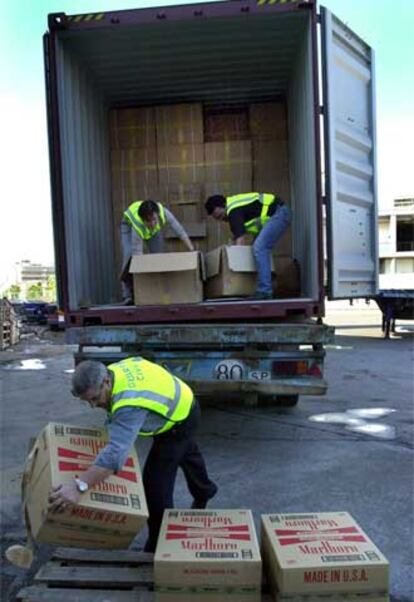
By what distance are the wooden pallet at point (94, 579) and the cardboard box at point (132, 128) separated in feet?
15.6

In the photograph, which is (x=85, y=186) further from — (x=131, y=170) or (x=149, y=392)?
(x=149, y=392)

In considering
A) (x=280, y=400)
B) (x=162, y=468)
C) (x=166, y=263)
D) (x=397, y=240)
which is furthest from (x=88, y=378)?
(x=397, y=240)

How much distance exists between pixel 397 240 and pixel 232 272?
36.5m

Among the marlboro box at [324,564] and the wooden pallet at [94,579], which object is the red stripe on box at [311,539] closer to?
the marlboro box at [324,564]

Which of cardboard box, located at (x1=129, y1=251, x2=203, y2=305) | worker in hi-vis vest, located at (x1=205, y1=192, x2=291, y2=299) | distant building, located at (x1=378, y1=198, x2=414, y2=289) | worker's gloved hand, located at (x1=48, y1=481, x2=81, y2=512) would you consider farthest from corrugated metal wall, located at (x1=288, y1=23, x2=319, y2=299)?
distant building, located at (x1=378, y1=198, x2=414, y2=289)

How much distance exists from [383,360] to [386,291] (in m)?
4.40

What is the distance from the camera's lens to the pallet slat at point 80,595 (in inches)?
97.5

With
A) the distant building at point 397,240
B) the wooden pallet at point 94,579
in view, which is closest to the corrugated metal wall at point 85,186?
the wooden pallet at point 94,579

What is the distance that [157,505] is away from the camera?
9.81 ft

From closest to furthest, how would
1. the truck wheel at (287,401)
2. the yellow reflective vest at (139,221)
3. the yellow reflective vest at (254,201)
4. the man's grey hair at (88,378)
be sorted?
the man's grey hair at (88,378)
the yellow reflective vest at (254,201)
the yellow reflective vest at (139,221)
the truck wheel at (287,401)

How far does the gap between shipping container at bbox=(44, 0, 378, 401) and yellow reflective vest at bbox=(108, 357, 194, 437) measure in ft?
4.89

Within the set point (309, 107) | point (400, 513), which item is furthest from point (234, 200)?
point (400, 513)

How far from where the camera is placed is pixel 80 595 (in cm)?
250

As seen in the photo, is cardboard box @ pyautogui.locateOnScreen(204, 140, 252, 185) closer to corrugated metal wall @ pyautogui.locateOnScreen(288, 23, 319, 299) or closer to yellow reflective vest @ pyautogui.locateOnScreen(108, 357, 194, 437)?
corrugated metal wall @ pyautogui.locateOnScreen(288, 23, 319, 299)
